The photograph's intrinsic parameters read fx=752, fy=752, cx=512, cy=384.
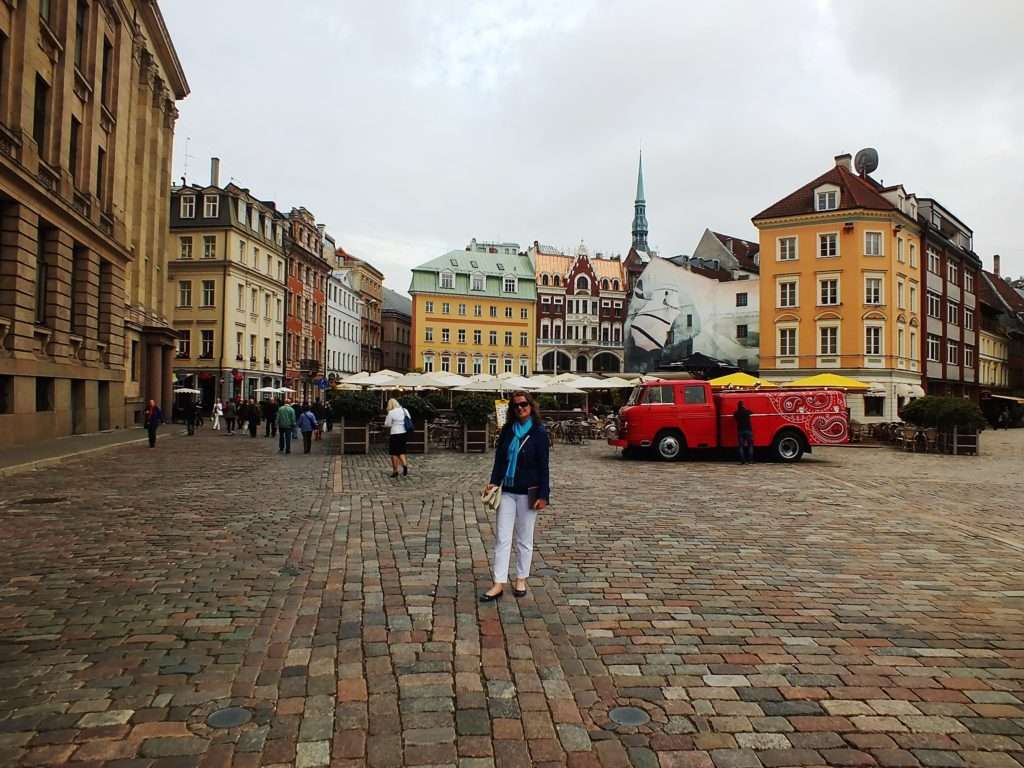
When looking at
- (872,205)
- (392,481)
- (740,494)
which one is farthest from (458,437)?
(872,205)

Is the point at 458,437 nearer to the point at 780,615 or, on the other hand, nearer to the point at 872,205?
the point at 780,615

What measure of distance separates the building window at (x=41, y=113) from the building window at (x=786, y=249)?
41.7 metres

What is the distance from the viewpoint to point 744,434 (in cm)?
1952

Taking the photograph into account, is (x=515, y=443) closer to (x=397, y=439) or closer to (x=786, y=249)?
(x=397, y=439)

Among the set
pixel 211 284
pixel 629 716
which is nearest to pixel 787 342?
pixel 211 284

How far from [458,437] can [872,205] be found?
36605 mm

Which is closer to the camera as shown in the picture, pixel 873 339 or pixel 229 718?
pixel 229 718

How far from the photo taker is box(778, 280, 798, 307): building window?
162 ft

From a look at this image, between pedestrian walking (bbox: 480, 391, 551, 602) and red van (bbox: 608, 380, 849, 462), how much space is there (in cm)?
1406

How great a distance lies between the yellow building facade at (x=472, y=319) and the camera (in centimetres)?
8250

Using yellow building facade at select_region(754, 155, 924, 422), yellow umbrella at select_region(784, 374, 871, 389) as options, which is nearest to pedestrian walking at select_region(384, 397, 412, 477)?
yellow umbrella at select_region(784, 374, 871, 389)

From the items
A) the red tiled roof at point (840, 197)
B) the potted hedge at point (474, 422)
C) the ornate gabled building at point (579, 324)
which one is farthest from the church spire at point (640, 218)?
the potted hedge at point (474, 422)

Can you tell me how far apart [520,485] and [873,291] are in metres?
47.5

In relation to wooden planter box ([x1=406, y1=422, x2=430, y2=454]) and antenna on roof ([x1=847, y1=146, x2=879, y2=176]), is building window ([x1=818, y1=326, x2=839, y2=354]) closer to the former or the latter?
antenna on roof ([x1=847, y1=146, x2=879, y2=176])
